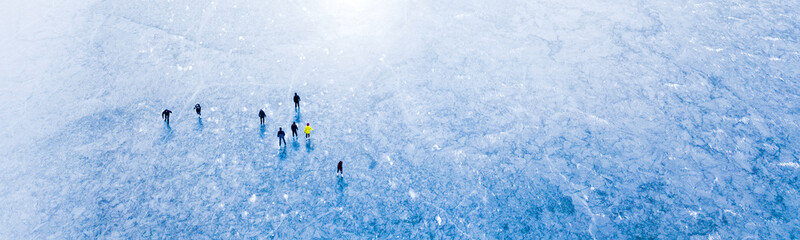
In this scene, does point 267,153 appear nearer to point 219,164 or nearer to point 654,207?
point 219,164

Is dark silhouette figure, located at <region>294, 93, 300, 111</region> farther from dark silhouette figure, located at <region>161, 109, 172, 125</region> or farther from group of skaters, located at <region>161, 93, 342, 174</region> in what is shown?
dark silhouette figure, located at <region>161, 109, 172, 125</region>

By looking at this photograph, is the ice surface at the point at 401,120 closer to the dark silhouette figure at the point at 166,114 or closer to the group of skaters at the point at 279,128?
the group of skaters at the point at 279,128

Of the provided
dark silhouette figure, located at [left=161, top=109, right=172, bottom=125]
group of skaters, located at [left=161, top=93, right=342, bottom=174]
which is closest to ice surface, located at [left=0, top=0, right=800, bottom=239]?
group of skaters, located at [left=161, top=93, right=342, bottom=174]

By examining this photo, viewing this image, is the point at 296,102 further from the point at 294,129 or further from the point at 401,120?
the point at 401,120

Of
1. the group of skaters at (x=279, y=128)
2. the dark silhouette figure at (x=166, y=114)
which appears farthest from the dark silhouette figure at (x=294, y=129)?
the dark silhouette figure at (x=166, y=114)

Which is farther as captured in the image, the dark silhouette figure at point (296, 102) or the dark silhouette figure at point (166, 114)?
the dark silhouette figure at point (296, 102)

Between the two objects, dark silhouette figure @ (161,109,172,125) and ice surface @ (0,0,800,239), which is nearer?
ice surface @ (0,0,800,239)

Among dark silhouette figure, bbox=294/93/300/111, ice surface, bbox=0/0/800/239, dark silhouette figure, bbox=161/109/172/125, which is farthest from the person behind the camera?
dark silhouette figure, bbox=294/93/300/111

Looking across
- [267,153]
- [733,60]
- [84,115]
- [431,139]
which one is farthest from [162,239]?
[733,60]

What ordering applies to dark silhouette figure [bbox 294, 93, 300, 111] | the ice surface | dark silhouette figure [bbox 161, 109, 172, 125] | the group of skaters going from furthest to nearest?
1. dark silhouette figure [bbox 294, 93, 300, 111]
2. dark silhouette figure [bbox 161, 109, 172, 125]
3. the group of skaters
4. the ice surface
